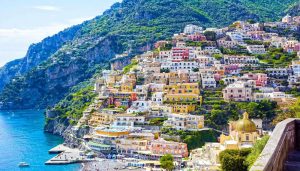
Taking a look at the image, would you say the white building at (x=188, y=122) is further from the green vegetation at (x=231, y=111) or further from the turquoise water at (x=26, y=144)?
the turquoise water at (x=26, y=144)

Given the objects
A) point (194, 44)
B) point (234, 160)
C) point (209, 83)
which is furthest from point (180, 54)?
point (234, 160)

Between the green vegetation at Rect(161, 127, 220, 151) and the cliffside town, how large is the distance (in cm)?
11

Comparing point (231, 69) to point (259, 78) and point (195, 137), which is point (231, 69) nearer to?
point (259, 78)

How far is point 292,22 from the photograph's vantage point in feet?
325

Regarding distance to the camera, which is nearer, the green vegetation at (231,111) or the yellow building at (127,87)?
the green vegetation at (231,111)

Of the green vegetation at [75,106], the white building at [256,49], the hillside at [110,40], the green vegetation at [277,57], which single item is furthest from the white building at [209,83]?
the hillside at [110,40]

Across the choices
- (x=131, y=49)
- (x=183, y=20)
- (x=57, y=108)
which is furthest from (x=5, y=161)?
(x=183, y=20)

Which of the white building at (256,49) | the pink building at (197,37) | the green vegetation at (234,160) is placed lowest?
the green vegetation at (234,160)

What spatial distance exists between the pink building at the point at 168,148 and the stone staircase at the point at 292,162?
4373 cm

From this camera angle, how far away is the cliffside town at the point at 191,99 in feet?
167

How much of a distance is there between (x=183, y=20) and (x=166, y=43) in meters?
50.7

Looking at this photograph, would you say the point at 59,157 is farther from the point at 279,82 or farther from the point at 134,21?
the point at 134,21

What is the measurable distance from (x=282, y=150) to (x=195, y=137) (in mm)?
46549

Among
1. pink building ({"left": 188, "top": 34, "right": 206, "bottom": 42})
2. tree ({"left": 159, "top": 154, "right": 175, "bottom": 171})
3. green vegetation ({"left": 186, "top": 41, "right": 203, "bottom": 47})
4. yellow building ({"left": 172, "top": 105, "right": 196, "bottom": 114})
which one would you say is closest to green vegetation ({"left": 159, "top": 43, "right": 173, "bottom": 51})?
green vegetation ({"left": 186, "top": 41, "right": 203, "bottom": 47})
